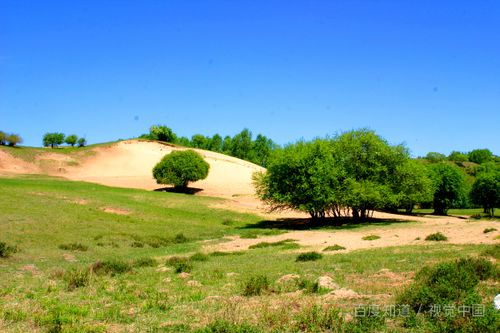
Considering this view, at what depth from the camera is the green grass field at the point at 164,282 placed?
11.2 meters

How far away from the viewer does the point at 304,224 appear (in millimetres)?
54281

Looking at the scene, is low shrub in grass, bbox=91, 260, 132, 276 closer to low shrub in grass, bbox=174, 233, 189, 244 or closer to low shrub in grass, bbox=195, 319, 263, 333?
low shrub in grass, bbox=195, 319, 263, 333

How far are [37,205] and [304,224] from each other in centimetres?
2908

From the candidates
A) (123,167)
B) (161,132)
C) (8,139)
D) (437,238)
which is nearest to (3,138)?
(8,139)

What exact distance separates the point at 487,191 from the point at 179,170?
58.9 m

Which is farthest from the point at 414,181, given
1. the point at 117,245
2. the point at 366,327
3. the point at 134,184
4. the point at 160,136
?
the point at 160,136

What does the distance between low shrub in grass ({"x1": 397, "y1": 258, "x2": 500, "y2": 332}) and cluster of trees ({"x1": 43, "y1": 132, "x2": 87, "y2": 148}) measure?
13131 centimetres

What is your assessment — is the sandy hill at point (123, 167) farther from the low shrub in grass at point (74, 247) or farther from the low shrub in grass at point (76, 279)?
the low shrub in grass at point (76, 279)

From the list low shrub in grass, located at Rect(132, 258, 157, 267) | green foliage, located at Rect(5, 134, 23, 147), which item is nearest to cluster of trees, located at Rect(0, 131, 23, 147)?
green foliage, located at Rect(5, 134, 23, 147)

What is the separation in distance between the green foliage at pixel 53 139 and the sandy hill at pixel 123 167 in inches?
549

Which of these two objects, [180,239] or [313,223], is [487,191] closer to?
[313,223]

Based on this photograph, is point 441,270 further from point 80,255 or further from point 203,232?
point 203,232

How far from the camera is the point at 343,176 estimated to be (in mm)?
51438

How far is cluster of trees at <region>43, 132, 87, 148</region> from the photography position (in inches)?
5207
